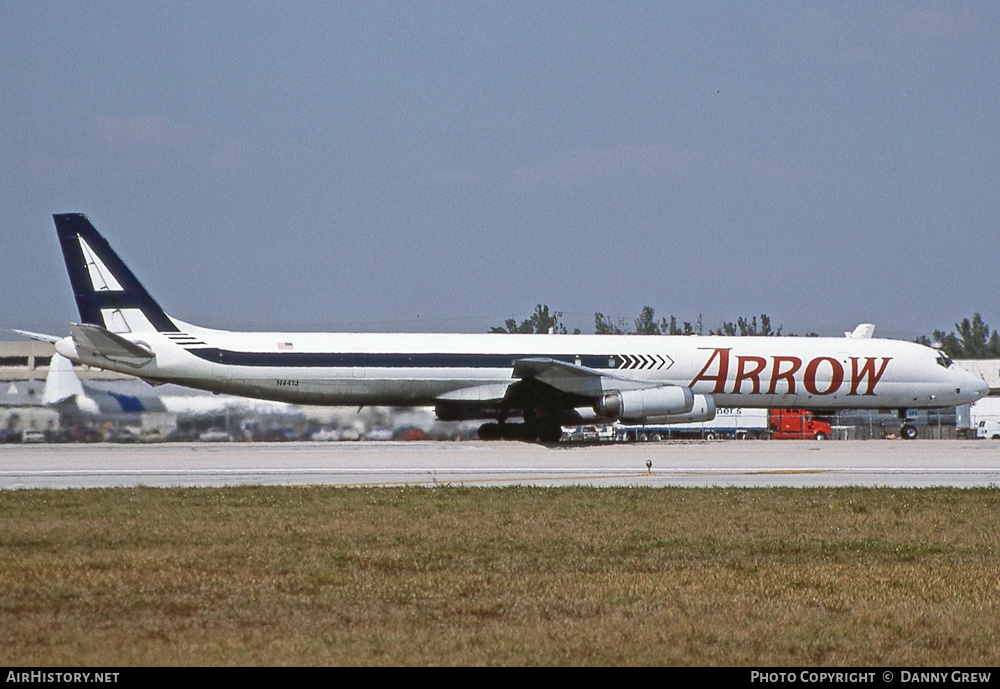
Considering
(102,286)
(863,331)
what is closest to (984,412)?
(863,331)

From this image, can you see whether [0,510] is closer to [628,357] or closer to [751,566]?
[751,566]

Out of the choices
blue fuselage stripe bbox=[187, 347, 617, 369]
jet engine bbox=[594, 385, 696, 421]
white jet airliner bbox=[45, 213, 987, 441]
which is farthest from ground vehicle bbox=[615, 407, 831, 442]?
jet engine bbox=[594, 385, 696, 421]

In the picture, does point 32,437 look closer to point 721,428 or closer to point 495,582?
point 495,582

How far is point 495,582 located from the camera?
10391 mm

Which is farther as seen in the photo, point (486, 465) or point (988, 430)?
point (988, 430)

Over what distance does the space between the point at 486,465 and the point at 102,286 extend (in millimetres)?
16628

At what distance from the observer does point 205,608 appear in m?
9.06

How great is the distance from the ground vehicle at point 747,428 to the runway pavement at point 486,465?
25.8 meters

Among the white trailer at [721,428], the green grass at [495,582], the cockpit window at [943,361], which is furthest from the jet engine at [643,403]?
the white trailer at [721,428]

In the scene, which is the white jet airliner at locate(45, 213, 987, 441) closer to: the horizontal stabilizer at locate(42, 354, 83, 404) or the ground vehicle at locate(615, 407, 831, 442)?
the horizontal stabilizer at locate(42, 354, 83, 404)

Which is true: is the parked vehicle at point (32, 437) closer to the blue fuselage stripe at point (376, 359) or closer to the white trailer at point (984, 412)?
the blue fuselage stripe at point (376, 359)

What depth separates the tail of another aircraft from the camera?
36.0 meters

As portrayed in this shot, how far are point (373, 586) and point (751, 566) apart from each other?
13.2 ft
